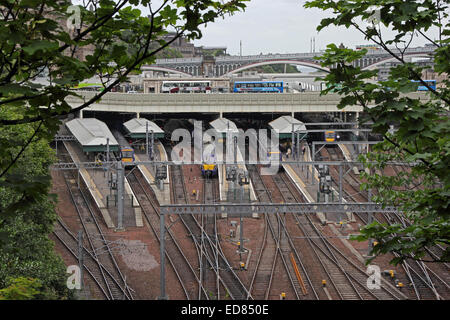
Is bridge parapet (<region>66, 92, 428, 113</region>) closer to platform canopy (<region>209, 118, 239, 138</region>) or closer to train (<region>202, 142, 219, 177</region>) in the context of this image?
platform canopy (<region>209, 118, 239, 138</region>)

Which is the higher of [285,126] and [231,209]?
[285,126]

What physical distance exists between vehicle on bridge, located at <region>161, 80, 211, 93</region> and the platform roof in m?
16.0

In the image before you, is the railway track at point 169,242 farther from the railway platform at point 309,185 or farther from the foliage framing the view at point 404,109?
the foliage framing the view at point 404,109

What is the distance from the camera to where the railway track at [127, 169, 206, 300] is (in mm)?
23297

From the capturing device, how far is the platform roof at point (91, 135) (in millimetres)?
40281

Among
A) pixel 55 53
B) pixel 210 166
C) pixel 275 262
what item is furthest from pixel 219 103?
pixel 55 53

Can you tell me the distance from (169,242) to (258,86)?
34.7m

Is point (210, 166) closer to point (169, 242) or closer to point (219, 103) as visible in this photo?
point (219, 103)

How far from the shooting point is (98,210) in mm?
33500

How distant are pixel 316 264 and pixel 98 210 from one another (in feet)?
47.0

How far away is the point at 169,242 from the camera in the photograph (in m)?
28.7

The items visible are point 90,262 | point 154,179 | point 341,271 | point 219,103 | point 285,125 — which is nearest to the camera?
point 341,271

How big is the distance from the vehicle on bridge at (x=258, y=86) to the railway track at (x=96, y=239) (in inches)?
1001
